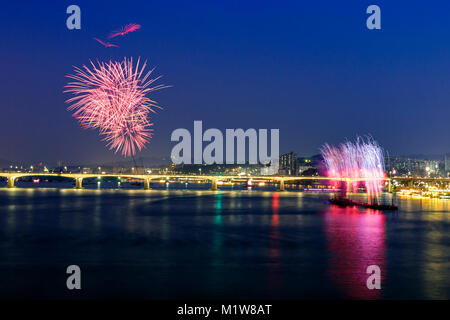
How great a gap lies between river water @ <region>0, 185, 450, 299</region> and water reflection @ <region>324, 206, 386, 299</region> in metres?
0.07

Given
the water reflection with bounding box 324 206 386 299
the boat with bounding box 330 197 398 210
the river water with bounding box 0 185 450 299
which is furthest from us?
the boat with bounding box 330 197 398 210

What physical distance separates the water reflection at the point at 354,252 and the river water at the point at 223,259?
69 millimetres

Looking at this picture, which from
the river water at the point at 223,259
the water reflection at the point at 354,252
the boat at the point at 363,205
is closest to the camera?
the river water at the point at 223,259

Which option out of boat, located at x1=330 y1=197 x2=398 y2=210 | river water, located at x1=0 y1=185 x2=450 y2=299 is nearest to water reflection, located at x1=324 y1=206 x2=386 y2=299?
river water, located at x1=0 y1=185 x2=450 y2=299

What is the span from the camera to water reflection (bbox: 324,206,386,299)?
2009 cm

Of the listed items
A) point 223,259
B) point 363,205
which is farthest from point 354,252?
point 363,205

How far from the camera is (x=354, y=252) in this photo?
31.8m

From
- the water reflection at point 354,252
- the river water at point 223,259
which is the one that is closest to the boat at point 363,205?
the water reflection at point 354,252

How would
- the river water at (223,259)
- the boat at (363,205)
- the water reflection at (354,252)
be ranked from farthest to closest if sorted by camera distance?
the boat at (363,205)
the water reflection at (354,252)
the river water at (223,259)

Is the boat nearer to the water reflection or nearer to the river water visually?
the water reflection

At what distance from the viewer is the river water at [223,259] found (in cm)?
1925

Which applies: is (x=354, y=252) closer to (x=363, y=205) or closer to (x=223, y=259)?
(x=223, y=259)

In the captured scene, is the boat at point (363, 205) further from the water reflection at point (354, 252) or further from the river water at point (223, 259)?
the river water at point (223, 259)

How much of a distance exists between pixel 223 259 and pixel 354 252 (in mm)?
9466
